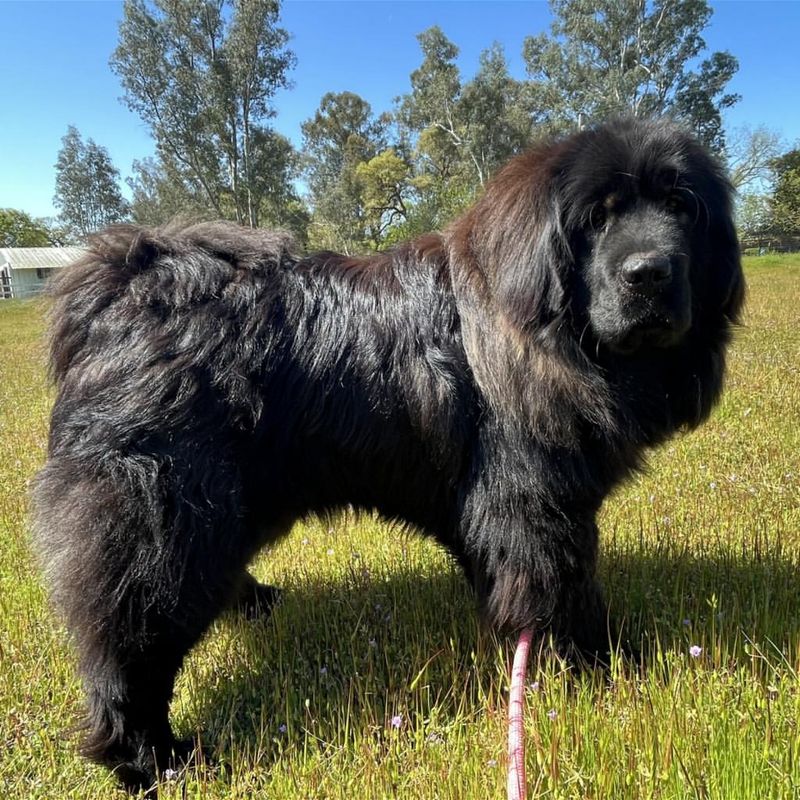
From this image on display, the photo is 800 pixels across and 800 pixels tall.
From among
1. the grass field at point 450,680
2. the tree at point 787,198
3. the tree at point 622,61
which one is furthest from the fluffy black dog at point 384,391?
the tree at point 787,198

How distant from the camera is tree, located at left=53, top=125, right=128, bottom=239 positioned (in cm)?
5200

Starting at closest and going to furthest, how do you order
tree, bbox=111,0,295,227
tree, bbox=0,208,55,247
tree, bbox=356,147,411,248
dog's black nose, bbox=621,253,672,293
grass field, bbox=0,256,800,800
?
1. grass field, bbox=0,256,800,800
2. dog's black nose, bbox=621,253,672,293
3. tree, bbox=111,0,295,227
4. tree, bbox=356,147,411,248
5. tree, bbox=0,208,55,247

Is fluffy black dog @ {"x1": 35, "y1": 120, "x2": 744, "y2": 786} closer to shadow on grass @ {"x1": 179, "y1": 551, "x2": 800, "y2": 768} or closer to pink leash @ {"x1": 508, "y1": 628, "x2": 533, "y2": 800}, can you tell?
pink leash @ {"x1": 508, "y1": 628, "x2": 533, "y2": 800}

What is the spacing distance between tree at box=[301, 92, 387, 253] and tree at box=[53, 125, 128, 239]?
17562 millimetres

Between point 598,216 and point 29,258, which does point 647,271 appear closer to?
point 598,216

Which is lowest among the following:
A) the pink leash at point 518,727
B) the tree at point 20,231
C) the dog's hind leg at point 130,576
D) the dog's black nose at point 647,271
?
the pink leash at point 518,727

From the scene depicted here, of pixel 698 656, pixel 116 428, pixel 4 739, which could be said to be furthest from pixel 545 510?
pixel 4 739

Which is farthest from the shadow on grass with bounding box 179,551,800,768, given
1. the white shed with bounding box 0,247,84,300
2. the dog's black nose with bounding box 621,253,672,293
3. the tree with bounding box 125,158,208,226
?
the white shed with bounding box 0,247,84,300

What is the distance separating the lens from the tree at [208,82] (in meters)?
29.0

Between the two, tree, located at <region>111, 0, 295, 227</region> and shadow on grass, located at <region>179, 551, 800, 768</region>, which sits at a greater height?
tree, located at <region>111, 0, 295, 227</region>

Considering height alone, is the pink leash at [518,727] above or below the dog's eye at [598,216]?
below

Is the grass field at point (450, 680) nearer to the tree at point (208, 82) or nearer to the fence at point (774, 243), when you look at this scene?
the tree at point (208, 82)

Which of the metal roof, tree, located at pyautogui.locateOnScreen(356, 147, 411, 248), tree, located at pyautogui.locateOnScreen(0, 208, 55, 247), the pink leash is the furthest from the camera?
tree, located at pyautogui.locateOnScreen(0, 208, 55, 247)

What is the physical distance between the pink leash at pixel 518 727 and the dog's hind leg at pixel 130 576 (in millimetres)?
1136
